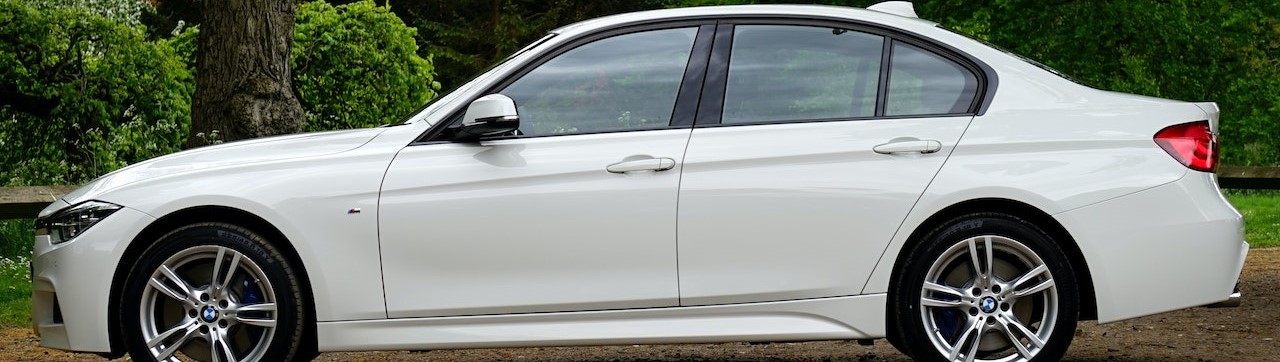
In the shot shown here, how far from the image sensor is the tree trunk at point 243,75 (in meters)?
10.3

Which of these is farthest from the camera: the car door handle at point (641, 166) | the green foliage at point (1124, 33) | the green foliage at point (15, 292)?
the green foliage at point (1124, 33)

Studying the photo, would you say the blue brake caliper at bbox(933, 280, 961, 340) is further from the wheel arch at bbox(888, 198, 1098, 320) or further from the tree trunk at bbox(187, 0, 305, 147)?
the tree trunk at bbox(187, 0, 305, 147)

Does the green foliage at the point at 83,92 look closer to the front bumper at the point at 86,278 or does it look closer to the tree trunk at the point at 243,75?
the tree trunk at the point at 243,75

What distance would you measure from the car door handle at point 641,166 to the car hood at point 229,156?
98cm

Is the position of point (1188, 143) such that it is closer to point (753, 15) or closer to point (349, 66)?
point (753, 15)

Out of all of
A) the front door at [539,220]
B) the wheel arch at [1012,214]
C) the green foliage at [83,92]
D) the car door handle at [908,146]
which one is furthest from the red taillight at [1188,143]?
the green foliage at [83,92]

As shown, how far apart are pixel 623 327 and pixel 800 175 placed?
0.87m

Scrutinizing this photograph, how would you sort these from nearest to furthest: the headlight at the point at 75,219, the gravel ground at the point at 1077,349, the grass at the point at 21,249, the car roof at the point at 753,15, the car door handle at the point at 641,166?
the car door handle at the point at 641,166, the headlight at the point at 75,219, the car roof at the point at 753,15, the gravel ground at the point at 1077,349, the grass at the point at 21,249

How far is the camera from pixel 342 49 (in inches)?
599

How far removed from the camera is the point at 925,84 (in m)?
6.09

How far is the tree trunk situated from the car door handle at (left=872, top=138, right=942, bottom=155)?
5.48m

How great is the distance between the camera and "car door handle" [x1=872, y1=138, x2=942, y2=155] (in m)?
5.87

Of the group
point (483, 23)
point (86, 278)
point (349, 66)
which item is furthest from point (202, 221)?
point (483, 23)

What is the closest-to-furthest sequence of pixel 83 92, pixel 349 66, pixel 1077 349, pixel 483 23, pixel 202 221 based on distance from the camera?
pixel 202 221
pixel 1077 349
pixel 83 92
pixel 349 66
pixel 483 23
